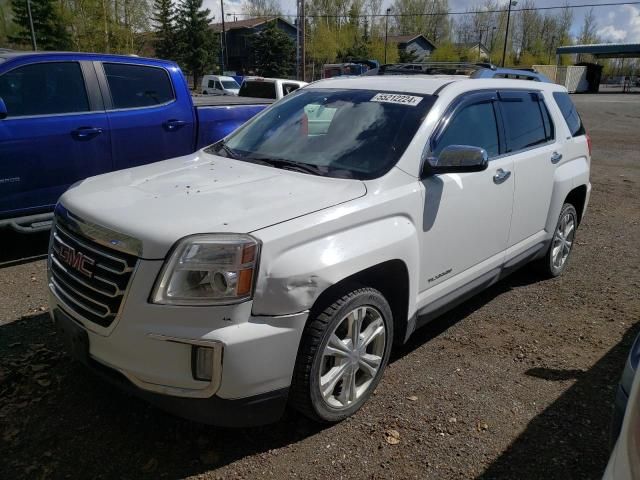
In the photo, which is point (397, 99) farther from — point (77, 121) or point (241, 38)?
point (241, 38)

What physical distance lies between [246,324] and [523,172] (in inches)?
106

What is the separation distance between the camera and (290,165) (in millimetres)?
3262

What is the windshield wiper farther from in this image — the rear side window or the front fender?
the rear side window

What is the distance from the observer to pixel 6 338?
144 inches

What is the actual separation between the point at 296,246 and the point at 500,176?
195cm

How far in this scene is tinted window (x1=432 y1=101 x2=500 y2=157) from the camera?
342 cm

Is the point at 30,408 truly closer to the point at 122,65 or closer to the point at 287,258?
the point at 287,258

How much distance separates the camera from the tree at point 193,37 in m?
51.0

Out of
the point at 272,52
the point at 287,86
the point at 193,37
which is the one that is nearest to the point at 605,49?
the point at 272,52

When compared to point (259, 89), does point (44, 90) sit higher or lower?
higher

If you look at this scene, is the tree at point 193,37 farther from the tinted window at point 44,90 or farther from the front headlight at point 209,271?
the front headlight at point 209,271

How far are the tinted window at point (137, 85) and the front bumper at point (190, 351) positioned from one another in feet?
12.7

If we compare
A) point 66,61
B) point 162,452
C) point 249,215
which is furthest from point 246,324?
point 66,61

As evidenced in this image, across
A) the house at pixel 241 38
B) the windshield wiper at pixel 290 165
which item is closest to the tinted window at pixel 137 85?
the windshield wiper at pixel 290 165
